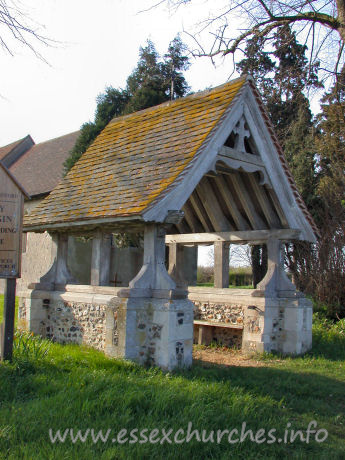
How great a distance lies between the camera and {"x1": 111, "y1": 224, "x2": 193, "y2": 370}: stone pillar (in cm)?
661

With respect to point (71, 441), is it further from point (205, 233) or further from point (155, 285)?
point (205, 233)

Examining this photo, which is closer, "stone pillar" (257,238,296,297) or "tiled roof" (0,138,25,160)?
"stone pillar" (257,238,296,297)

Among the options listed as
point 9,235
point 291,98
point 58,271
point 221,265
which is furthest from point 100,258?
point 291,98

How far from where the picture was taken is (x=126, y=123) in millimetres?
9969

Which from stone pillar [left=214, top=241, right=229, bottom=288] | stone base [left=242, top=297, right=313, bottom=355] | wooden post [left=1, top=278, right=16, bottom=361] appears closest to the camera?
wooden post [left=1, top=278, right=16, bottom=361]

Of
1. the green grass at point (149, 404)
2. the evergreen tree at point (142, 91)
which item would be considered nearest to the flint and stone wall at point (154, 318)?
the green grass at point (149, 404)

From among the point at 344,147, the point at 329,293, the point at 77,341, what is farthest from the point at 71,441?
the point at 344,147

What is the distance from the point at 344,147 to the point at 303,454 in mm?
9978

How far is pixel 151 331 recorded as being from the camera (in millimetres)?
6824

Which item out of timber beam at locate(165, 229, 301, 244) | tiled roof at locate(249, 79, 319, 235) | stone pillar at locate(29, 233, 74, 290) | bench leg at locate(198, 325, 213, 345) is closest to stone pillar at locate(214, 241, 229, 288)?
timber beam at locate(165, 229, 301, 244)

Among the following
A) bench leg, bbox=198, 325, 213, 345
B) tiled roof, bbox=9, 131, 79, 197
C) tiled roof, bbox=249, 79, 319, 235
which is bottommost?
bench leg, bbox=198, 325, 213, 345

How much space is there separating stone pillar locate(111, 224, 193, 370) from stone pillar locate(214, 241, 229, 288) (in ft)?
9.14

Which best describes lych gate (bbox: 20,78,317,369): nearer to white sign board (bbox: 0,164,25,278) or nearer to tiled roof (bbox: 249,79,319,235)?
tiled roof (bbox: 249,79,319,235)

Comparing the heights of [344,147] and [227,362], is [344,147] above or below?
above
